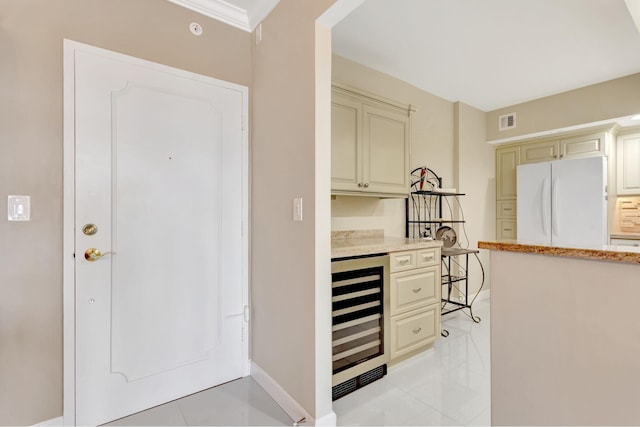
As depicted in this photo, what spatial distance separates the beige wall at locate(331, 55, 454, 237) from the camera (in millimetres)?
2764

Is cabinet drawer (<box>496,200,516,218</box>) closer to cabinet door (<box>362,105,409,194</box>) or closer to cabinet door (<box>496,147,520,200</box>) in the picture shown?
cabinet door (<box>496,147,520,200</box>)

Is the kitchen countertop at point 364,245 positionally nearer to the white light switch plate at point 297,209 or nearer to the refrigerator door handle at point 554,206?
the white light switch plate at point 297,209

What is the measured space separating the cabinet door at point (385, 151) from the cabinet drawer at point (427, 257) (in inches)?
23.3

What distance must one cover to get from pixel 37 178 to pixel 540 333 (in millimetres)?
2437

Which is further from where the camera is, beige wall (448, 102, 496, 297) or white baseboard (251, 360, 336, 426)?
beige wall (448, 102, 496, 297)

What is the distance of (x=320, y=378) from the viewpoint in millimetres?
1611

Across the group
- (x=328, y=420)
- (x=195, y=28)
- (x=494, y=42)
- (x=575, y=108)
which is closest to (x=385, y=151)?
(x=494, y=42)

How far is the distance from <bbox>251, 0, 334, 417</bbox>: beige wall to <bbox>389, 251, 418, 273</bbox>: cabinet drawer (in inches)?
30.5

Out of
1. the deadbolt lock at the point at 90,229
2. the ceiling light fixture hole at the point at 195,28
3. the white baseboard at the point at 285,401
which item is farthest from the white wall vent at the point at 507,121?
the deadbolt lock at the point at 90,229

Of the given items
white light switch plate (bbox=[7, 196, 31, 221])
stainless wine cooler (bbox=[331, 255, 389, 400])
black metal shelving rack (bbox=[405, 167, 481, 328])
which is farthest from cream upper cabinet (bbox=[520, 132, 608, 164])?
white light switch plate (bbox=[7, 196, 31, 221])

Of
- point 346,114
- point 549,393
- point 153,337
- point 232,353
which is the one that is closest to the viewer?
point 549,393

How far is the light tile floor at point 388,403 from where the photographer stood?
68.0 inches

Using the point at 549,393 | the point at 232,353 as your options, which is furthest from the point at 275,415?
the point at 549,393

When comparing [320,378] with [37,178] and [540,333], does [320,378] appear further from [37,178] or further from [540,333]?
[37,178]
